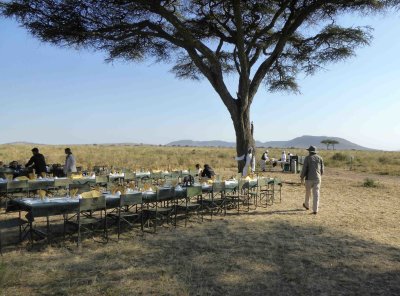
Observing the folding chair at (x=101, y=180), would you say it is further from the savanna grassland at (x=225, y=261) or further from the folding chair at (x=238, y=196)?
the folding chair at (x=238, y=196)

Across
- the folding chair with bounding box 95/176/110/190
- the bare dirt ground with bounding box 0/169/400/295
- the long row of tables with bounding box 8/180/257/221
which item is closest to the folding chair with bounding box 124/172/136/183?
the folding chair with bounding box 95/176/110/190

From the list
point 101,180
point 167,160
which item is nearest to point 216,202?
point 101,180

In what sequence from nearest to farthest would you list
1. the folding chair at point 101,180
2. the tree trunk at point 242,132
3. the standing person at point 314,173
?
the standing person at point 314,173
the folding chair at point 101,180
the tree trunk at point 242,132

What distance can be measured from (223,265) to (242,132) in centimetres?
954

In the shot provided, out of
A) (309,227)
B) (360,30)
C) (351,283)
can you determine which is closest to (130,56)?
(360,30)

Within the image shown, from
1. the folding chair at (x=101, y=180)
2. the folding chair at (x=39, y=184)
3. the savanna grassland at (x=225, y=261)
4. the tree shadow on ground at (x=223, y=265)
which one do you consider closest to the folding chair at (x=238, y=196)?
the savanna grassland at (x=225, y=261)

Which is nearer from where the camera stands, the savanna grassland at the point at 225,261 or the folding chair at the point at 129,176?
the savanna grassland at the point at 225,261

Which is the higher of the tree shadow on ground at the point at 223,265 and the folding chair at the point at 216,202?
the folding chair at the point at 216,202

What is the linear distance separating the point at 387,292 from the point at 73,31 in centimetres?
1197

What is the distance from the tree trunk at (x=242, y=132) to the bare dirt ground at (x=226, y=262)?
604 centimetres

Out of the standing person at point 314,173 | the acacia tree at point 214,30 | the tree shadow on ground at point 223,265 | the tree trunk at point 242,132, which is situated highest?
the acacia tree at point 214,30

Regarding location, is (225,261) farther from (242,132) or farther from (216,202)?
(242,132)

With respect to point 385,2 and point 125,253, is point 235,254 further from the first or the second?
point 385,2

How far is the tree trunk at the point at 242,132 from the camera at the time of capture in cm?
1507
